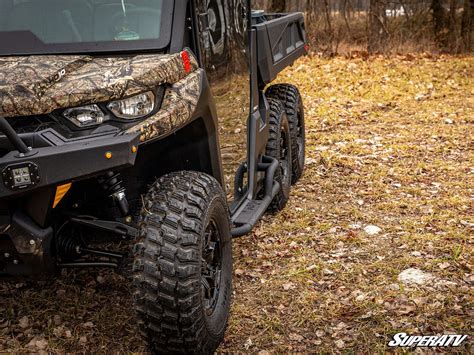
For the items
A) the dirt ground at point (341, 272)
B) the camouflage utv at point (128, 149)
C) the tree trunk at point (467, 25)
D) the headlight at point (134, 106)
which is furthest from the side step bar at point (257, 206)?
the tree trunk at point (467, 25)

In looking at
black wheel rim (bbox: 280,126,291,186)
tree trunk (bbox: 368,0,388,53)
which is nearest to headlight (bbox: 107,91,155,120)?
black wheel rim (bbox: 280,126,291,186)

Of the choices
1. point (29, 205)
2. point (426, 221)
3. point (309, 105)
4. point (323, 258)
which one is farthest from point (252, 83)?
point (309, 105)

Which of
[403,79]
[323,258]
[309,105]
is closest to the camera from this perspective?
[323,258]

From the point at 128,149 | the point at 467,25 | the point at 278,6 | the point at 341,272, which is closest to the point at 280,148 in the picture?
the point at 341,272

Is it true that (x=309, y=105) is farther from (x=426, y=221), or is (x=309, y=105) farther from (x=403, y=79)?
(x=426, y=221)

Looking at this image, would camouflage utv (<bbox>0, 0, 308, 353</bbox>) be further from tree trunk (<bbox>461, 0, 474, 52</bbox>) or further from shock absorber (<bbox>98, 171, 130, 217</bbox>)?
tree trunk (<bbox>461, 0, 474, 52</bbox>)

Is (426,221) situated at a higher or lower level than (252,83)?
lower

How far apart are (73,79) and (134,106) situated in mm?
289

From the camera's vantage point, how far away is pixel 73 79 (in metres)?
2.93

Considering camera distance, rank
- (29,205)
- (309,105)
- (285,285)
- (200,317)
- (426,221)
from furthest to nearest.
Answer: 1. (309,105)
2. (426,221)
3. (285,285)
4. (200,317)
5. (29,205)

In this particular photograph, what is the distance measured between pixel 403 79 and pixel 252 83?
22.2 feet

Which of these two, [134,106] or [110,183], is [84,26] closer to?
[134,106]

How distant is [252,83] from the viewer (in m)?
4.88

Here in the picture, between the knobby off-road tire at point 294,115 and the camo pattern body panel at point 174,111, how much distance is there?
8.84 feet
